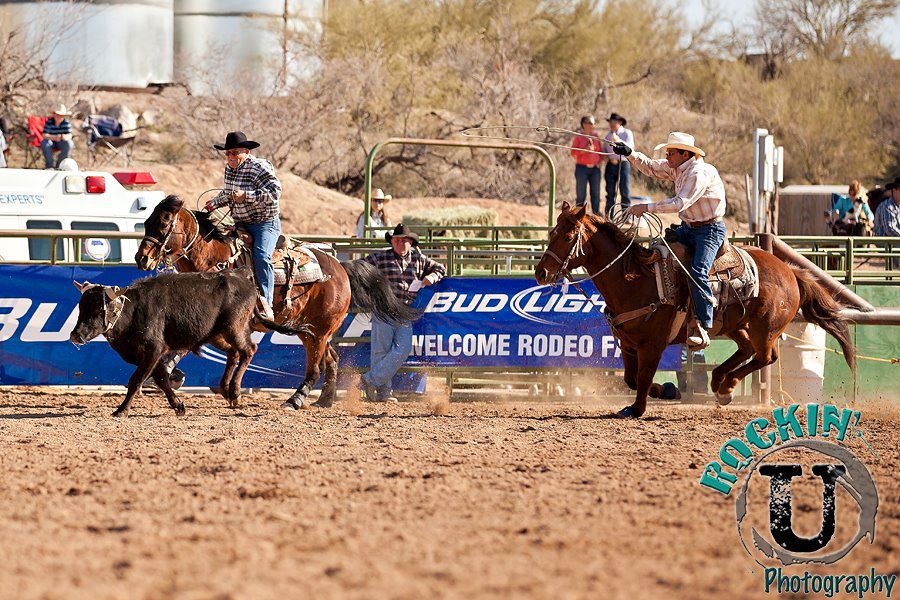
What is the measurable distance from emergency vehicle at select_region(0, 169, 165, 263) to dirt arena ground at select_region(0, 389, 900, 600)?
2975 millimetres

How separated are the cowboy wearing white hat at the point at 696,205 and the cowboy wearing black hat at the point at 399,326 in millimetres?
2629

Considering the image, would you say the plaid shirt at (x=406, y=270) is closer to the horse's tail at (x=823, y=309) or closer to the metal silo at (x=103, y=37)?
the horse's tail at (x=823, y=309)

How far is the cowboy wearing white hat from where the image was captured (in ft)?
32.4

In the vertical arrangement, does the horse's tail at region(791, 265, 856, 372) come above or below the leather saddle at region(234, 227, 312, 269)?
below

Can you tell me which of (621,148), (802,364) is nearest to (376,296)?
(621,148)

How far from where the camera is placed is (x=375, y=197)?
16.6 m

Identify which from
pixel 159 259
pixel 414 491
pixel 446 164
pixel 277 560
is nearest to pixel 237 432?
pixel 159 259

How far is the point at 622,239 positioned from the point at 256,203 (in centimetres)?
316

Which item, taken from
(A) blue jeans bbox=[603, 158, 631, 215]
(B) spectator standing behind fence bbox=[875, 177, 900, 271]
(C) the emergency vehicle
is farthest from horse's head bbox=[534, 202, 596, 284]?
(B) spectator standing behind fence bbox=[875, 177, 900, 271]

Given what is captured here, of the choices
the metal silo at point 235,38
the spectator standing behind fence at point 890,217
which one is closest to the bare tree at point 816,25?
the metal silo at point 235,38

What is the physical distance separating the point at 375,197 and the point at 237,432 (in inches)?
311

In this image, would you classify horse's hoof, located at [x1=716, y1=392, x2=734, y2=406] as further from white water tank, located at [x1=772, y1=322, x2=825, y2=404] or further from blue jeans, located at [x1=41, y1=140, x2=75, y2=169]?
blue jeans, located at [x1=41, y1=140, x2=75, y2=169]

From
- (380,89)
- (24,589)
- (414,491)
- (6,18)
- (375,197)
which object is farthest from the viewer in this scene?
(380,89)

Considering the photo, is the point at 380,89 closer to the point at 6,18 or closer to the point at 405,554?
the point at 6,18
